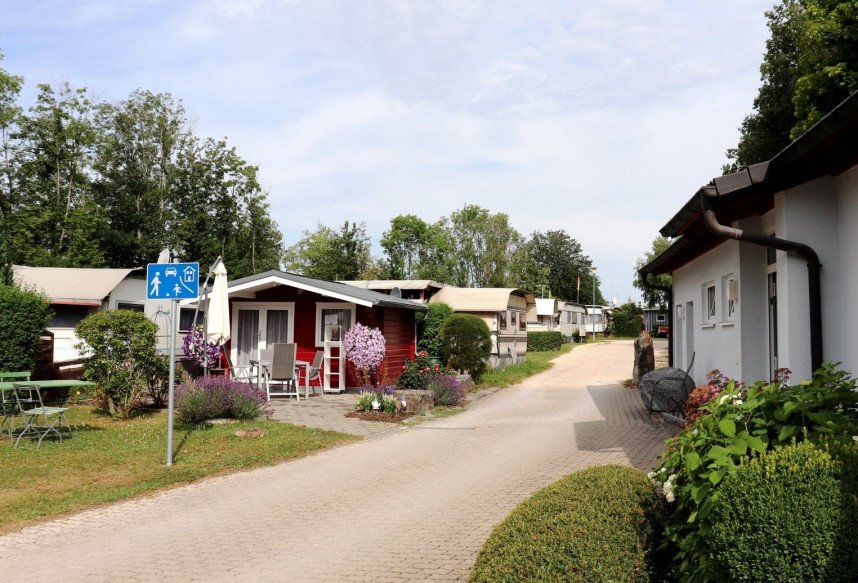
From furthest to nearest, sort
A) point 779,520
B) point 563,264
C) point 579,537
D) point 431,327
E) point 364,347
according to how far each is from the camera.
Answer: point 563,264 → point 431,327 → point 364,347 → point 579,537 → point 779,520

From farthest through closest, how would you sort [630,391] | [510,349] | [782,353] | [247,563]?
[510,349] → [630,391] → [782,353] → [247,563]

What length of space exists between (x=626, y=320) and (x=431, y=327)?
4311cm

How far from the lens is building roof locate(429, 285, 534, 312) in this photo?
29.6 metres

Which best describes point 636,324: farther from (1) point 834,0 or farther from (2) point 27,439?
(2) point 27,439

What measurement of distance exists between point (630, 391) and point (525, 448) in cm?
957

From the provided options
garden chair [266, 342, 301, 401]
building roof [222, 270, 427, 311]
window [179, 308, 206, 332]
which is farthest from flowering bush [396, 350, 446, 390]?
window [179, 308, 206, 332]

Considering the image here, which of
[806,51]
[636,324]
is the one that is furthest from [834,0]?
[636,324]

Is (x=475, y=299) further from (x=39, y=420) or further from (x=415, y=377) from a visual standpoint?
(x=39, y=420)


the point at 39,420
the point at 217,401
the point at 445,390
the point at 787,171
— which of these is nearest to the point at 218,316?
the point at 217,401

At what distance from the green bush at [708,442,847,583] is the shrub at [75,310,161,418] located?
11721 mm

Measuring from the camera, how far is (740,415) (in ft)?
12.3

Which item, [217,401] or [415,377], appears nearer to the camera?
[217,401]

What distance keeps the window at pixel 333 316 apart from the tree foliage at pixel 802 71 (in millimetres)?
13267

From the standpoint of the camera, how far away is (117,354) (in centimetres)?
1262
